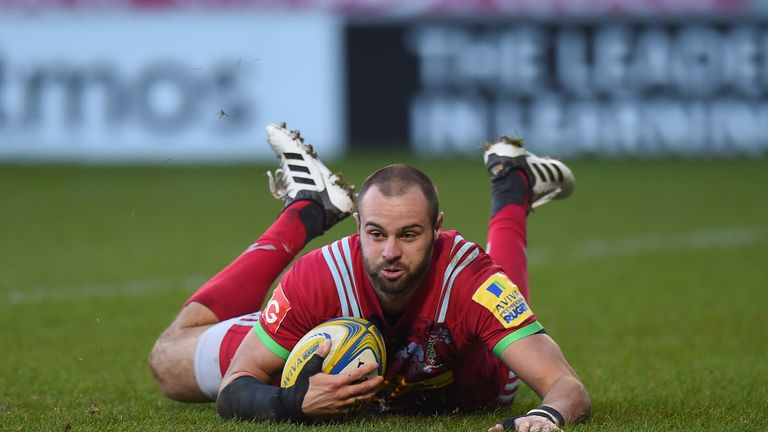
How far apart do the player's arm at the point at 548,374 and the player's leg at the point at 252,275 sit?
153cm

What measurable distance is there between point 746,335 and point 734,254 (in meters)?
4.40

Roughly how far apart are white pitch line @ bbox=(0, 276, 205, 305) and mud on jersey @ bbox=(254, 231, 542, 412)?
4886mm

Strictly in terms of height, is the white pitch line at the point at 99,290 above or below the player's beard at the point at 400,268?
below

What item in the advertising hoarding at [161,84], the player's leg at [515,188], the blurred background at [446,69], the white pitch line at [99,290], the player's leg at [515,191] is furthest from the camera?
the blurred background at [446,69]

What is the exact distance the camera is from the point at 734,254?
12891mm

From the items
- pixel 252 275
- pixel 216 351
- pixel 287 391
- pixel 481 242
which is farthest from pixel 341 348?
pixel 481 242

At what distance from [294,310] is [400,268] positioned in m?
0.55

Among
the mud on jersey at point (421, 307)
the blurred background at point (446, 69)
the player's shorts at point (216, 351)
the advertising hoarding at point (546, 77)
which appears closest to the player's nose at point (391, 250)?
the mud on jersey at point (421, 307)

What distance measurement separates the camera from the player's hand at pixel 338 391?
5.41 meters

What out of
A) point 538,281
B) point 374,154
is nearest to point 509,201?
point 538,281

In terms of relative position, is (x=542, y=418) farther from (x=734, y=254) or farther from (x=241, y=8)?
(x=241, y=8)

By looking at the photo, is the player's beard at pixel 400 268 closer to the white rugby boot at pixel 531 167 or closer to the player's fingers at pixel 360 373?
the player's fingers at pixel 360 373

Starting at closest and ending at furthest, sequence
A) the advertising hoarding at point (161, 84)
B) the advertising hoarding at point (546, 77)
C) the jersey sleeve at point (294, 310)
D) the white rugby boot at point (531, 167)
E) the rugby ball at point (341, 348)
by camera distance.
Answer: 1. the rugby ball at point (341, 348)
2. the jersey sleeve at point (294, 310)
3. the white rugby boot at point (531, 167)
4. the advertising hoarding at point (161, 84)
5. the advertising hoarding at point (546, 77)

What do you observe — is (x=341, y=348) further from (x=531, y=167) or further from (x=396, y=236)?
(x=531, y=167)
